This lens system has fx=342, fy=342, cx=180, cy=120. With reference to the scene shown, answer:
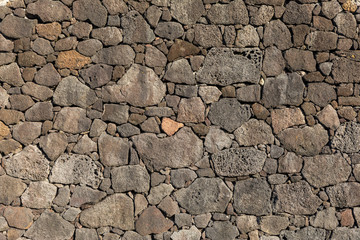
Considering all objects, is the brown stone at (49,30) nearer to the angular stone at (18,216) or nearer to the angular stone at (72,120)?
the angular stone at (72,120)

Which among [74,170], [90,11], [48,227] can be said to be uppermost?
[90,11]

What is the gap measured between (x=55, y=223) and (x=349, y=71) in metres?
3.29

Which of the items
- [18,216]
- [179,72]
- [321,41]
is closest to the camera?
[18,216]

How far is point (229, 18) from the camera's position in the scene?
340 cm

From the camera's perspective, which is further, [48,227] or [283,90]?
[283,90]

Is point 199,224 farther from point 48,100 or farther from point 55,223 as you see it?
point 48,100

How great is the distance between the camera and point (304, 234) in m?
3.43

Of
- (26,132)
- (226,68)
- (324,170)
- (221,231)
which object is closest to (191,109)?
(226,68)

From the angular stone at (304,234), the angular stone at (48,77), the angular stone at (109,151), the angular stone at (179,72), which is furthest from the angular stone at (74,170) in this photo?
the angular stone at (304,234)

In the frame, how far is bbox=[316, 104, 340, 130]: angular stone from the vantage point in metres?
3.47

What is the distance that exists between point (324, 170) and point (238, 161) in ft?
2.90

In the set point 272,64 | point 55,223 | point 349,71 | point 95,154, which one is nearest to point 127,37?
point 95,154

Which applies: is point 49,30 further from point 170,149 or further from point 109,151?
point 170,149

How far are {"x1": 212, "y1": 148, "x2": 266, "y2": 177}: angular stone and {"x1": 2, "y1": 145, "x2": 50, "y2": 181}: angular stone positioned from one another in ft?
5.52
